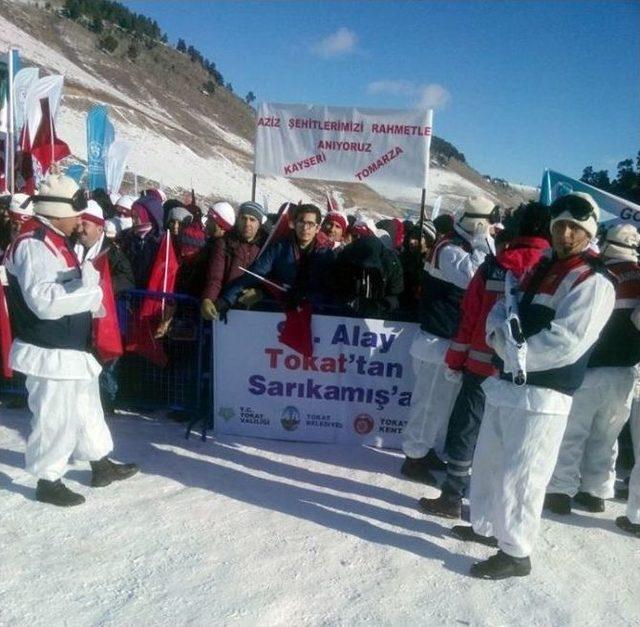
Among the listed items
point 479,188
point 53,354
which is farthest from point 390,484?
point 479,188

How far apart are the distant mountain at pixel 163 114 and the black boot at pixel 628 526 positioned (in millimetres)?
29166

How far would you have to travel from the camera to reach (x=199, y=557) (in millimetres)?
3557

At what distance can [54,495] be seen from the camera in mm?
4020

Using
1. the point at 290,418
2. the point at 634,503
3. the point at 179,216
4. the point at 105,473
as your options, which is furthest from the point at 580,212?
the point at 179,216

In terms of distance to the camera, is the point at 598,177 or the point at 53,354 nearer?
the point at 53,354

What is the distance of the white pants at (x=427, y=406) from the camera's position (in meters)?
4.66

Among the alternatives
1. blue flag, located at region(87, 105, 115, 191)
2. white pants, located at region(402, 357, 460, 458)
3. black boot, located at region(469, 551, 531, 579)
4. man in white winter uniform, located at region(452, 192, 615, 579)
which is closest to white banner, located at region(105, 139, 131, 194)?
blue flag, located at region(87, 105, 115, 191)

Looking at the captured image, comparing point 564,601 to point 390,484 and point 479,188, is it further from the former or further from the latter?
point 479,188

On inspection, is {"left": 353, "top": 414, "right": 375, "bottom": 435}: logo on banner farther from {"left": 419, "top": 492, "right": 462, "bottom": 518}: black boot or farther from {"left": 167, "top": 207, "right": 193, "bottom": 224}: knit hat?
{"left": 167, "top": 207, "right": 193, "bottom": 224}: knit hat

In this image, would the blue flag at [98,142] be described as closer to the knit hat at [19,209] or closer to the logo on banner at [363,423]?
the knit hat at [19,209]

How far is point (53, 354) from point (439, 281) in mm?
2568

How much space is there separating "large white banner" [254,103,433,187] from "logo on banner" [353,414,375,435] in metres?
2.39

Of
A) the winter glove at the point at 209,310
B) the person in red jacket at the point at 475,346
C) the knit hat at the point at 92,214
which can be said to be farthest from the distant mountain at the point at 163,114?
the person in red jacket at the point at 475,346

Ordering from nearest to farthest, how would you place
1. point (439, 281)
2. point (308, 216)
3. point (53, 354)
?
point (53, 354) → point (439, 281) → point (308, 216)
